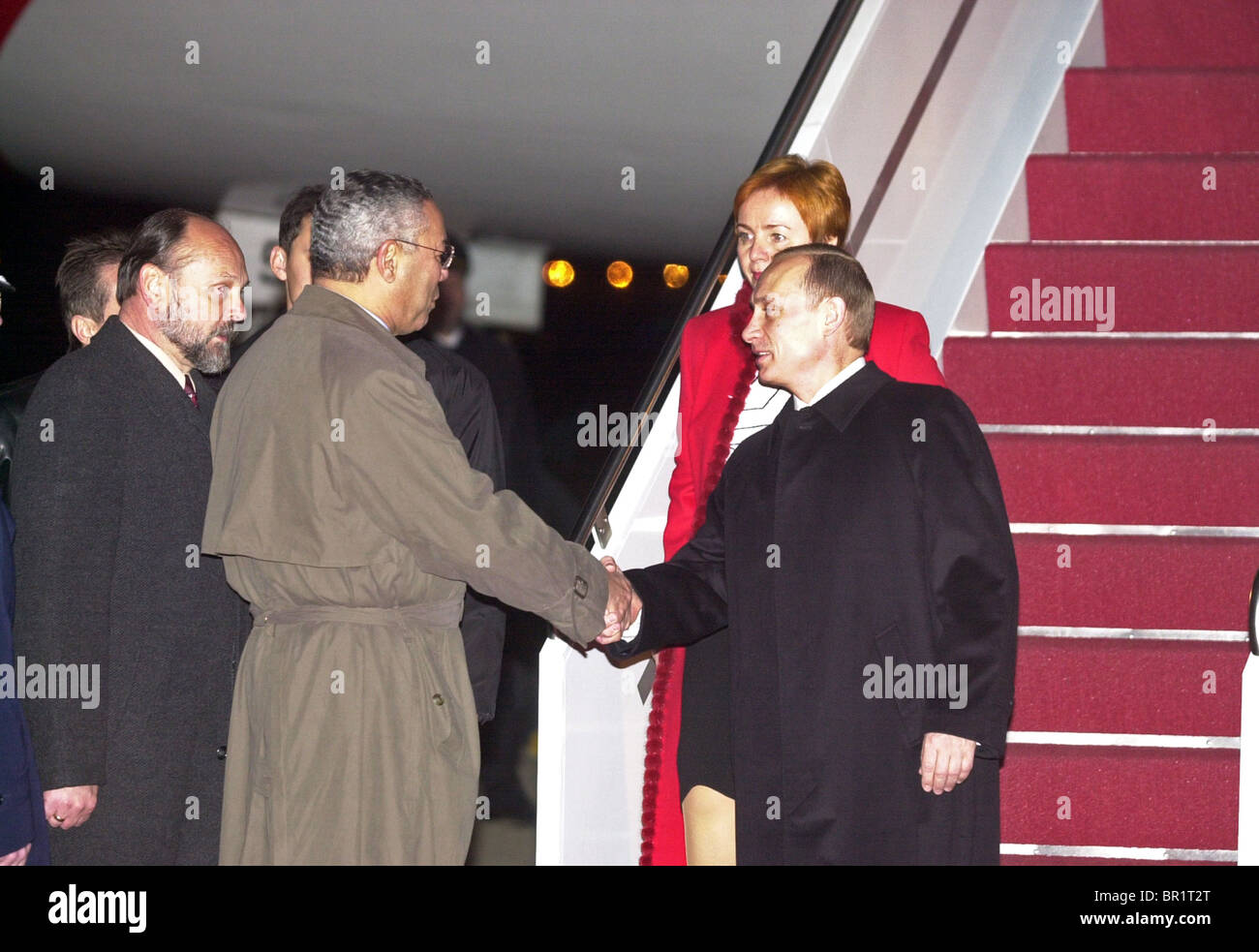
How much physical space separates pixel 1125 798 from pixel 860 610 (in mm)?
1224

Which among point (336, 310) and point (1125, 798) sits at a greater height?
point (336, 310)

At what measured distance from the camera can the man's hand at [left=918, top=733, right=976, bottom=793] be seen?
2232 mm

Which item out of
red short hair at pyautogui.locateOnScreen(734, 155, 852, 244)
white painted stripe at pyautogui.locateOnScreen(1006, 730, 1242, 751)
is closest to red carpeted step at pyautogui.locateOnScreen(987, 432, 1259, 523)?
white painted stripe at pyautogui.locateOnScreen(1006, 730, 1242, 751)

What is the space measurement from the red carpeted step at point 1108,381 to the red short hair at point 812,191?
4.00ft

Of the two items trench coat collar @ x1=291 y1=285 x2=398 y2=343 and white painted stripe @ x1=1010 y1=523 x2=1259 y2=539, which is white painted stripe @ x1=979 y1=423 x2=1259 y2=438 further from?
trench coat collar @ x1=291 y1=285 x2=398 y2=343

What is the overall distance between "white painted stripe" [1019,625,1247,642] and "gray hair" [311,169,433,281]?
76.0 inches

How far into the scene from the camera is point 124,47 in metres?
5.30

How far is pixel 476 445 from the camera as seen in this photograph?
2.79 m

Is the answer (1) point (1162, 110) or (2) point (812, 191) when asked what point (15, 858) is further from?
(1) point (1162, 110)

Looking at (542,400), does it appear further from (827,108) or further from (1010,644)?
(1010,644)

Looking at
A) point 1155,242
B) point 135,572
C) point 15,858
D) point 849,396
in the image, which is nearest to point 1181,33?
point 1155,242

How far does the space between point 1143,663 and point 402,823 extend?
1.88m

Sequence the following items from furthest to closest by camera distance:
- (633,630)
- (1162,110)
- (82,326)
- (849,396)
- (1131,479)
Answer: (1162,110)
(1131,479)
(82,326)
(633,630)
(849,396)

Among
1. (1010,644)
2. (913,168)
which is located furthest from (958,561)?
(913,168)
